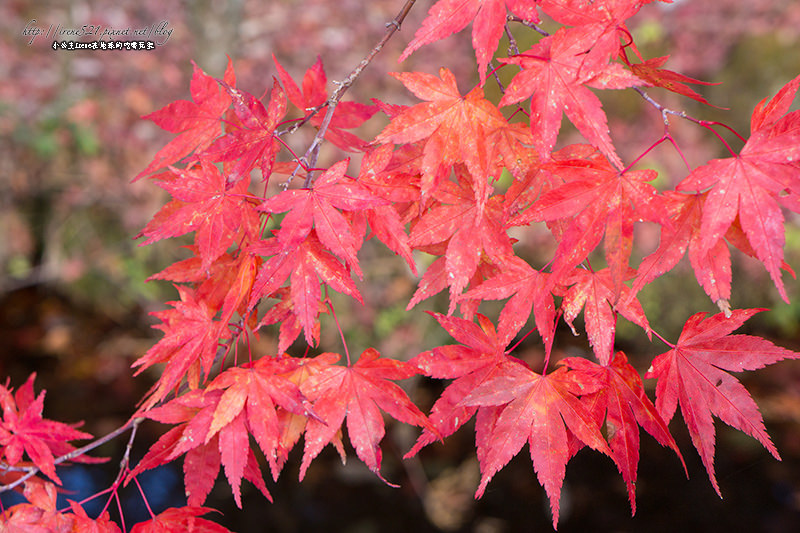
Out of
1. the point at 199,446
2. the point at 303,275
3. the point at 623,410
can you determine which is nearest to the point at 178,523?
the point at 199,446

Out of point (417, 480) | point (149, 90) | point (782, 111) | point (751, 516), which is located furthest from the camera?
point (149, 90)

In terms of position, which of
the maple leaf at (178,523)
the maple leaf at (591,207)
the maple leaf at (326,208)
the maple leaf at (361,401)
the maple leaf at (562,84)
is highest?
the maple leaf at (562,84)

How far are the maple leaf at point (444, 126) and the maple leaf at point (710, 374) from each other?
43cm

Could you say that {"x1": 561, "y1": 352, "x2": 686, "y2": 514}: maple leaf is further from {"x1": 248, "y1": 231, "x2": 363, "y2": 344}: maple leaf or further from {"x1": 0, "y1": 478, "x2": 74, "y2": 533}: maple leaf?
{"x1": 0, "y1": 478, "x2": 74, "y2": 533}: maple leaf

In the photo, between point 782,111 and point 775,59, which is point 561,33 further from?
point 775,59

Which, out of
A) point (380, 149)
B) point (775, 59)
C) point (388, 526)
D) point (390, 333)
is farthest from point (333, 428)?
point (775, 59)

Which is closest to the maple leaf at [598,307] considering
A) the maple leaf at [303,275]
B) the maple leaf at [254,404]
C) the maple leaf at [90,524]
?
the maple leaf at [303,275]

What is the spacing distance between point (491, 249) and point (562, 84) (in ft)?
0.88

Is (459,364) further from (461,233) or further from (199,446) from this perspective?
(199,446)

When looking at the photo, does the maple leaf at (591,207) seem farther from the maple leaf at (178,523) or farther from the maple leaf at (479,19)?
the maple leaf at (178,523)

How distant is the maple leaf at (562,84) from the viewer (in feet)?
2.54

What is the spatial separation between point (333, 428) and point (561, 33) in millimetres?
677

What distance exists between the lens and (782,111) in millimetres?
792

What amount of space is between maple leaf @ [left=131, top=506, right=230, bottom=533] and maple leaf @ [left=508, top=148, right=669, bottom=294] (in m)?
0.75
